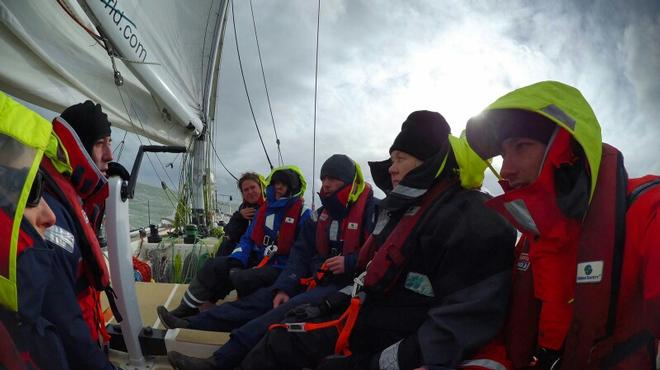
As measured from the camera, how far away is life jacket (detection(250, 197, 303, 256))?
3056mm

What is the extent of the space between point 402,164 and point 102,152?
1459 millimetres

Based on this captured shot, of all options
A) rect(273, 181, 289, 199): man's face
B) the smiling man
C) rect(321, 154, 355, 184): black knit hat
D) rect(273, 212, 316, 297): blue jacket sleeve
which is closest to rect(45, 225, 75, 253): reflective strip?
the smiling man

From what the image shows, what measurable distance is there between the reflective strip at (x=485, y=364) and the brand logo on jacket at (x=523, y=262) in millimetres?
335

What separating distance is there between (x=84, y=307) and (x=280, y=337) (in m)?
0.82

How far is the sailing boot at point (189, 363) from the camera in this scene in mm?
1814

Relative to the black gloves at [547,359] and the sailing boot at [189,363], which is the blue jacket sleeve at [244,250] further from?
the black gloves at [547,359]

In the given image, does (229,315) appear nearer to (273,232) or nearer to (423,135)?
(273,232)

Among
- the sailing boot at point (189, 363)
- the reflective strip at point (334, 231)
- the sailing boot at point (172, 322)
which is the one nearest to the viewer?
the sailing boot at point (189, 363)

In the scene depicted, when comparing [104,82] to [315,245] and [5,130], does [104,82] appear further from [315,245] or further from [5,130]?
[5,130]

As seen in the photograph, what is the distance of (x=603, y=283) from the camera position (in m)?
0.85

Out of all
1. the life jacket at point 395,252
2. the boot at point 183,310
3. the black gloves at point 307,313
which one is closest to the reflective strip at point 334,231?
Result: the black gloves at point 307,313

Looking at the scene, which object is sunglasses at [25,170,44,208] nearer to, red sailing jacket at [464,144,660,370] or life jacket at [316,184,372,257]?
red sailing jacket at [464,144,660,370]

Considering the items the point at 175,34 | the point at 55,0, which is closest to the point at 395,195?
the point at 55,0

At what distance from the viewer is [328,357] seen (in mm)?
1439
